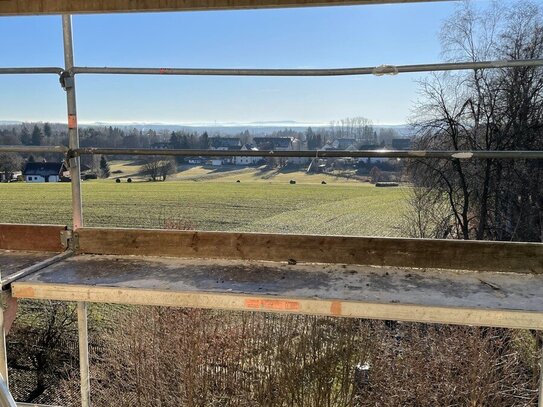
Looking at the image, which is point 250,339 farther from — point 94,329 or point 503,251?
point 503,251

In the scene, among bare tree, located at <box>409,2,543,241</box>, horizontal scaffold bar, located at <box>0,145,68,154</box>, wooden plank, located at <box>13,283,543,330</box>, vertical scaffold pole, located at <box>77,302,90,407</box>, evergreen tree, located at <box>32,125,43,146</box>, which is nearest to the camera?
wooden plank, located at <box>13,283,543,330</box>

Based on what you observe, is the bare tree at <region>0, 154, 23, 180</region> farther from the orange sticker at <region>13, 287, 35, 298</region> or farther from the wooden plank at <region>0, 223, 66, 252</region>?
the orange sticker at <region>13, 287, 35, 298</region>

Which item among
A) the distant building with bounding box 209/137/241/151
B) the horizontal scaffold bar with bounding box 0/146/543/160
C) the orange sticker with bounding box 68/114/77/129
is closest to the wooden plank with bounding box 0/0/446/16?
the orange sticker with bounding box 68/114/77/129

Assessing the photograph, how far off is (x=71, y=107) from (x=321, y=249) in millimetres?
1236

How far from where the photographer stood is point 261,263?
6.41 feet

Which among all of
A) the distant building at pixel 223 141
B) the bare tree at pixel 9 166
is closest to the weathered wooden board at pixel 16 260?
the distant building at pixel 223 141

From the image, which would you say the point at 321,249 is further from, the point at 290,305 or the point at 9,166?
the point at 9,166

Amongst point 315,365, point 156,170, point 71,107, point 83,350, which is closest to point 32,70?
point 71,107

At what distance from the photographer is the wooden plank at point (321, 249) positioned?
1.85 m

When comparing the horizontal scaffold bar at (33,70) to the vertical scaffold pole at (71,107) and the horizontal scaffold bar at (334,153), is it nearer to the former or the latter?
the vertical scaffold pole at (71,107)

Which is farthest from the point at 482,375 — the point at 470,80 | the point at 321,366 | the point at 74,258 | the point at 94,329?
the point at 94,329

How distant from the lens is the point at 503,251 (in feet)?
6.05

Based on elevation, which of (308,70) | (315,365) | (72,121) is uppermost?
(308,70)

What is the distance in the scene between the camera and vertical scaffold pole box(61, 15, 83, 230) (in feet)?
6.38
